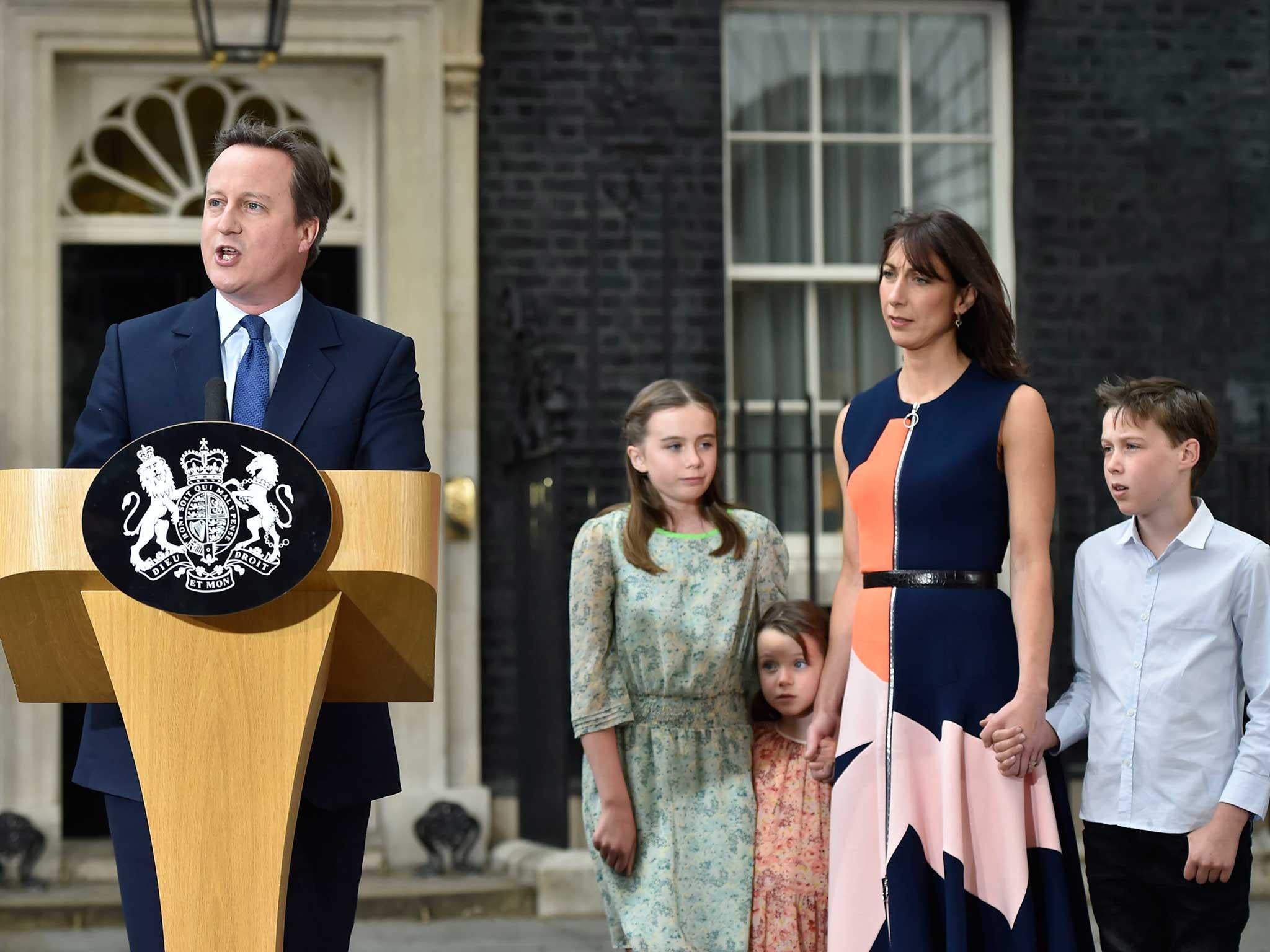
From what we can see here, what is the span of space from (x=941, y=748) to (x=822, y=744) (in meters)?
0.34

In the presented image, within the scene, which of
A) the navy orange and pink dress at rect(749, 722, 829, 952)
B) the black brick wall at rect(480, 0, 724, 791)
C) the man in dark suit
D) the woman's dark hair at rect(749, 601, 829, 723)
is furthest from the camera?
the black brick wall at rect(480, 0, 724, 791)

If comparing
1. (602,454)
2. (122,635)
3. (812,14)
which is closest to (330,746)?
(122,635)

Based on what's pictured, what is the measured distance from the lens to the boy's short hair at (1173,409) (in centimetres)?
318

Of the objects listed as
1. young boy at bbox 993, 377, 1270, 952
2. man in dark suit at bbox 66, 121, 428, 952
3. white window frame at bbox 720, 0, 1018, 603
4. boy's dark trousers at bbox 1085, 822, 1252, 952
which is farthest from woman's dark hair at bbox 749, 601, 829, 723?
white window frame at bbox 720, 0, 1018, 603

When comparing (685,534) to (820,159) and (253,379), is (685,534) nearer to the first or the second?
(253,379)

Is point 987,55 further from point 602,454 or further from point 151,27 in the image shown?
point 151,27

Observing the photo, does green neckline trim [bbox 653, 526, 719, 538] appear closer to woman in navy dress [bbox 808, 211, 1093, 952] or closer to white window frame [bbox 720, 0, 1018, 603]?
woman in navy dress [bbox 808, 211, 1093, 952]

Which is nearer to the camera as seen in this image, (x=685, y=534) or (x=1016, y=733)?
(x=1016, y=733)

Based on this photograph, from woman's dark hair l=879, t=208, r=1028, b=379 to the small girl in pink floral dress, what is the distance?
2.35 feet

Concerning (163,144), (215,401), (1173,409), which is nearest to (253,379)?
(215,401)

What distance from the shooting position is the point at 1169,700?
3.07 m

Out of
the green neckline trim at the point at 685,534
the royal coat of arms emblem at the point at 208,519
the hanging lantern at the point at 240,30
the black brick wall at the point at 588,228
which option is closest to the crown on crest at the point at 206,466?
the royal coat of arms emblem at the point at 208,519

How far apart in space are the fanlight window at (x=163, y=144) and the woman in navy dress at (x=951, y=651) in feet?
14.9

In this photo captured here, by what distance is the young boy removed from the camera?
306 cm
